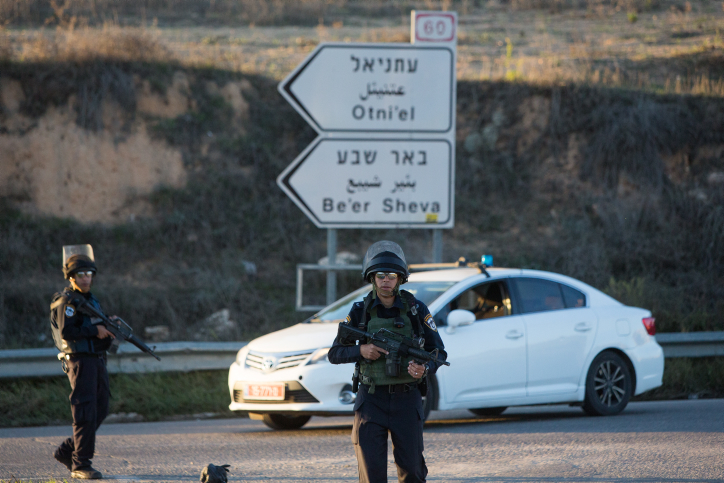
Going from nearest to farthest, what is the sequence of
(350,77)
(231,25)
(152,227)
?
(350,77) < (152,227) < (231,25)

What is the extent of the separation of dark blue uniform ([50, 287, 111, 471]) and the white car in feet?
6.76

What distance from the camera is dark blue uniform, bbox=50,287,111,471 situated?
20.8 feet

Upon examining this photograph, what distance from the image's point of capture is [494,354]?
8.60 meters

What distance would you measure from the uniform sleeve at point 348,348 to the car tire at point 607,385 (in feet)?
17.2

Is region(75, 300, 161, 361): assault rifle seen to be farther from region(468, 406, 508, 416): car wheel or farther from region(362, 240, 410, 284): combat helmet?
region(468, 406, 508, 416): car wheel

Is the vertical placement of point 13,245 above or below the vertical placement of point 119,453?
above

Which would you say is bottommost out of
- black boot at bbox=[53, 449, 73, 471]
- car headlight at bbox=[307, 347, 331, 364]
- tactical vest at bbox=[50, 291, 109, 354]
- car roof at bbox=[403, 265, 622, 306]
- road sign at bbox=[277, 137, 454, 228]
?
black boot at bbox=[53, 449, 73, 471]

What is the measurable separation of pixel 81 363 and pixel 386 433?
2949 millimetres

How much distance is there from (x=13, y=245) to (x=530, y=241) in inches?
415

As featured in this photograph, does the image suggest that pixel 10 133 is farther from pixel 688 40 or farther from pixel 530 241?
pixel 688 40

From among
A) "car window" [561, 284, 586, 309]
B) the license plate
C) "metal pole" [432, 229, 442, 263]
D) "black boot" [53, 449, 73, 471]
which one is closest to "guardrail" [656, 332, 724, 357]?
"car window" [561, 284, 586, 309]

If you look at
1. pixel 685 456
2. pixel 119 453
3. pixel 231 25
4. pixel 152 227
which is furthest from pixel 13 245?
pixel 231 25

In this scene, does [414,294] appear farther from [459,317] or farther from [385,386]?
[385,386]

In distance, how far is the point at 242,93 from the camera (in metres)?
19.5
